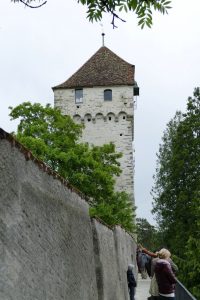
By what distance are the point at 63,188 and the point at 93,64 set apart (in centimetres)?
4215

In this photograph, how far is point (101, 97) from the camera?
46375mm

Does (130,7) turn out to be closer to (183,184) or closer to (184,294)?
(184,294)

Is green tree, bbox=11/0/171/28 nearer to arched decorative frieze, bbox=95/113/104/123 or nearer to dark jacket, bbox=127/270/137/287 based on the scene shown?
dark jacket, bbox=127/270/137/287

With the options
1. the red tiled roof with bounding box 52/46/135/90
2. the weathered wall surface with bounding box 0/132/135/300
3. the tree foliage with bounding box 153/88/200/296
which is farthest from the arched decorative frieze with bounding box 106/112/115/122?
the weathered wall surface with bounding box 0/132/135/300

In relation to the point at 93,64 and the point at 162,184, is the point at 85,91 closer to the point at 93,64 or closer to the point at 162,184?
the point at 93,64

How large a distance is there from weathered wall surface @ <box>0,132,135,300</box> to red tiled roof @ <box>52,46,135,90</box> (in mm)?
40280

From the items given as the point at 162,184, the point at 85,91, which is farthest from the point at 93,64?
the point at 162,184

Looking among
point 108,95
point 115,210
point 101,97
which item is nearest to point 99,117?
point 101,97

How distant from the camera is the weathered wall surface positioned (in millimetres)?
3344

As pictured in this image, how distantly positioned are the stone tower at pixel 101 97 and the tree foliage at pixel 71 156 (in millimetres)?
13526

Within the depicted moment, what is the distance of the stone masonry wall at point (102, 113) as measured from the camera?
146 ft

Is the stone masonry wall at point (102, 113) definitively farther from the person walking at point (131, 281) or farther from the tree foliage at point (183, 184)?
the person walking at point (131, 281)

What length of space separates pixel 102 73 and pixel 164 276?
129 feet

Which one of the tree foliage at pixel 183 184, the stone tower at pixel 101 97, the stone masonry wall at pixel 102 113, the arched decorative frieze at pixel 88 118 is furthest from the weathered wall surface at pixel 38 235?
the arched decorative frieze at pixel 88 118
